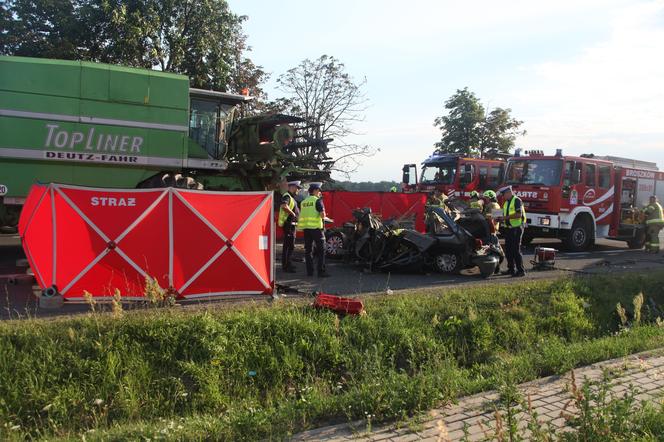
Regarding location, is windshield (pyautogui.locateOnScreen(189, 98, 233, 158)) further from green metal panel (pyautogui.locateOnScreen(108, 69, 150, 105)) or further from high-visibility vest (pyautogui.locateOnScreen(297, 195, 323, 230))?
high-visibility vest (pyautogui.locateOnScreen(297, 195, 323, 230))

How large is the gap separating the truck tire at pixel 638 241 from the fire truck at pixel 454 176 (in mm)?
5433

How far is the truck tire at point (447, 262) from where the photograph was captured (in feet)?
34.2

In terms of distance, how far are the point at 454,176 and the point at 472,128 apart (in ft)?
46.6

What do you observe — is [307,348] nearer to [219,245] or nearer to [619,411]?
[219,245]

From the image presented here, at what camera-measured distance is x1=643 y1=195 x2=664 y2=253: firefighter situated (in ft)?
53.2

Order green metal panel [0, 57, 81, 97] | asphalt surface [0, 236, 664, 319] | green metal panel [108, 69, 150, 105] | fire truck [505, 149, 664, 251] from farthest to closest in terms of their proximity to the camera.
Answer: fire truck [505, 149, 664, 251] → green metal panel [108, 69, 150, 105] → green metal panel [0, 57, 81, 97] → asphalt surface [0, 236, 664, 319]

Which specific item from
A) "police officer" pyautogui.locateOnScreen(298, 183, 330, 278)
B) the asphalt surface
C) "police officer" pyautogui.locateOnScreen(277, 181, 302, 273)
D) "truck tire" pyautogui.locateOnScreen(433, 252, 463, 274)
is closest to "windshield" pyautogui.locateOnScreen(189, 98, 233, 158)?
the asphalt surface

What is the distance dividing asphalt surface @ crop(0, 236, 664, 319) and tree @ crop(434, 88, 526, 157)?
20328mm

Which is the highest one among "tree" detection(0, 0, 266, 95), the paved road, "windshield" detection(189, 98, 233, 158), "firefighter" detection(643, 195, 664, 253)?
"tree" detection(0, 0, 266, 95)

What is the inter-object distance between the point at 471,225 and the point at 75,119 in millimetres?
8241

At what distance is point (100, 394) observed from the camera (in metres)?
4.76

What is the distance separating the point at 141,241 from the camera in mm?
6453

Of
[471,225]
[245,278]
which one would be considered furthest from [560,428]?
[471,225]

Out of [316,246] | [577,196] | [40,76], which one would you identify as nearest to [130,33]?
[40,76]
